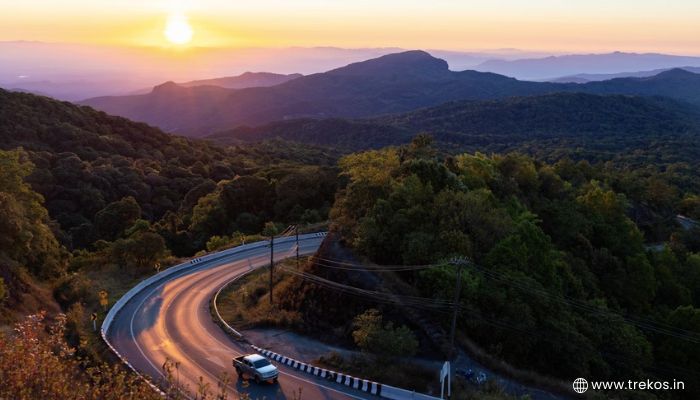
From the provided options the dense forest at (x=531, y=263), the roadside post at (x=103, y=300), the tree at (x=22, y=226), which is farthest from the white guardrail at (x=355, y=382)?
the tree at (x=22, y=226)

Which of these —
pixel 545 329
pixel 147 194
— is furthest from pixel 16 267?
pixel 147 194

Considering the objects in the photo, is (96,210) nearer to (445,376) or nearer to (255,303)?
(255,303)

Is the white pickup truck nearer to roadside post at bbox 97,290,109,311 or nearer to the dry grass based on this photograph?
the dry grass

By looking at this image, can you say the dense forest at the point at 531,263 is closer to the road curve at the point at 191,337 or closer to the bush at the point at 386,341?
A: the bush at the point at 386,341

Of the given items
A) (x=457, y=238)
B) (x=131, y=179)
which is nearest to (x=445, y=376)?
(x=457, y=238)

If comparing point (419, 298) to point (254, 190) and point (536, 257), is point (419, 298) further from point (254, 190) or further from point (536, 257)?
point (254, 190)

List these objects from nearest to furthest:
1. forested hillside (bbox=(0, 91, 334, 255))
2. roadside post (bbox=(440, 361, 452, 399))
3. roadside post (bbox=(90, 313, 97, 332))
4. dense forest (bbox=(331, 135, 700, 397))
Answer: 1. roadside post (bbox=(440, 361, 452, 399))
2. dense forest (bbox=(331, 135, 700, 397))
3. roadside post (bbox=(90, 313, 97, 332))
4. forested hillside (bbox=(0, 91, 334, 255))

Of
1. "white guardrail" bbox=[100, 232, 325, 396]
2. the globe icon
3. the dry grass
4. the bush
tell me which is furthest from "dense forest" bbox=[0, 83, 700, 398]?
the bush
